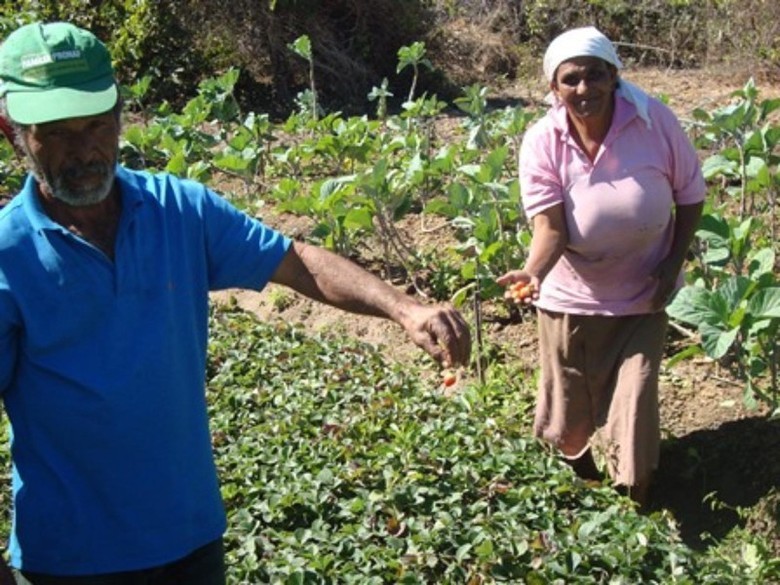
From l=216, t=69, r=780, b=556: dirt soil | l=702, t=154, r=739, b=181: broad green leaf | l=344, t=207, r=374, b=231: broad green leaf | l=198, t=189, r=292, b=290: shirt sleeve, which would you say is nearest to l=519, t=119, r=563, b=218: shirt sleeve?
l=216, t=69, r=780, b=556: dirt soil

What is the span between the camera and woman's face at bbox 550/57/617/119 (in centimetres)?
473

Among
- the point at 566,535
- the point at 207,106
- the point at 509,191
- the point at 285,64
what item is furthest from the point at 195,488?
the point at 285,64

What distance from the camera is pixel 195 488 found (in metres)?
2.98

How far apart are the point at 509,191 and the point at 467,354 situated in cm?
363

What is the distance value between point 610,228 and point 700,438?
1.13m

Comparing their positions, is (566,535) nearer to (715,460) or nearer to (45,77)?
(715,460)

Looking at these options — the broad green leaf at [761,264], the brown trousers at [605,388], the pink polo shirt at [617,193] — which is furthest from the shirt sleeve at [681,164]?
the broad green leaf at [761,264]

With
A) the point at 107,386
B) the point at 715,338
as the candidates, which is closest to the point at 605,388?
the point at 715,338

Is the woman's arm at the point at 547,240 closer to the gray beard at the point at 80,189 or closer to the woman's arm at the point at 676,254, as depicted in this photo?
the woman's arm at the point at 676,254

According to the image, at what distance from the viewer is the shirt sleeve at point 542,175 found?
487 centimetres

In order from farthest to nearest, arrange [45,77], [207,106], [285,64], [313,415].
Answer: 1. [285,64]
2. [207,106]
3. [313,415]
4. [45,77]

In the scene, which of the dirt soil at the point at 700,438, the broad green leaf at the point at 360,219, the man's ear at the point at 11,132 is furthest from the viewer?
the broad green leaf at the point at 360,219

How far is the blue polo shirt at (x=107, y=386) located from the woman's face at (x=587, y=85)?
2.03m

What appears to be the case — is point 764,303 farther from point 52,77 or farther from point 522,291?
point 52,77
